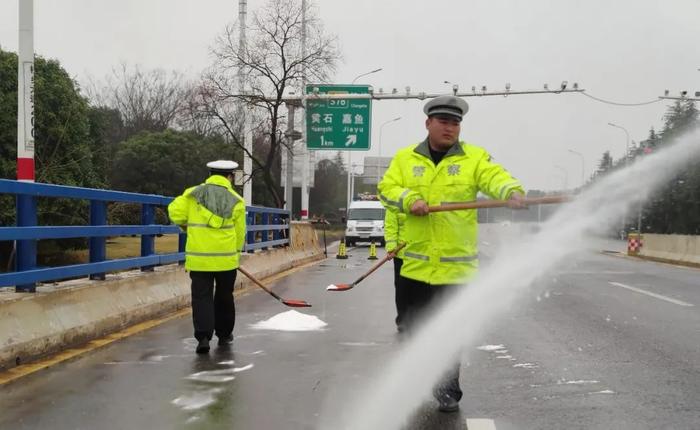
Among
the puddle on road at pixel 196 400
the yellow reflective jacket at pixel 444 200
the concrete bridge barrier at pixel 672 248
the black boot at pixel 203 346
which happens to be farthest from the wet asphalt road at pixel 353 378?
the concrete bridge barrier at pixel 672 248

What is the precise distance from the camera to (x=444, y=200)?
4.56 metres

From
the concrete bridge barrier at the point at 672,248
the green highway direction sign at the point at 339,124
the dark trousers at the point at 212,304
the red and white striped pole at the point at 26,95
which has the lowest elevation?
the concrete bridge barrier at the point at 672,248

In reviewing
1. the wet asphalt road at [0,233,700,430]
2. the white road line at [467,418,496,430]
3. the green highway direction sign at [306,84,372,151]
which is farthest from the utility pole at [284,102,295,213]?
the white road line at [467,418,496,430]

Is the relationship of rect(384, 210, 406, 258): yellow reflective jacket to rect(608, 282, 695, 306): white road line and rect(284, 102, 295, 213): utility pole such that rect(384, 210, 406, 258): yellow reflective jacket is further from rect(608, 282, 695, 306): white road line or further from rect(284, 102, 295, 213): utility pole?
rect(284, 102, 295, 213): utility pole

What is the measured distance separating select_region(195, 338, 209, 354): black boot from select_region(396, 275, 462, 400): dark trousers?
262 centimetres

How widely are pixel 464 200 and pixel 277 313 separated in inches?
Result: 217

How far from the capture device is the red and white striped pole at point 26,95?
8.83 metres

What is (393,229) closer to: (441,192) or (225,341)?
(441,192)

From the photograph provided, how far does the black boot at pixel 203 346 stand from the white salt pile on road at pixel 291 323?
1572 millimetres

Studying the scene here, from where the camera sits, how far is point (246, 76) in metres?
24.2

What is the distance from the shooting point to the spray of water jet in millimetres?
4727

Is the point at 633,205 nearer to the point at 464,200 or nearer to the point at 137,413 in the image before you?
the point at 464,200

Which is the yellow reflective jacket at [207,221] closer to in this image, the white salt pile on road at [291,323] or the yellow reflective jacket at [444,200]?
the white salt pile on road at [291,323]

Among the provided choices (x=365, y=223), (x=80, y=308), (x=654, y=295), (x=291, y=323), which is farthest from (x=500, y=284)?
(x=365, y=223)
